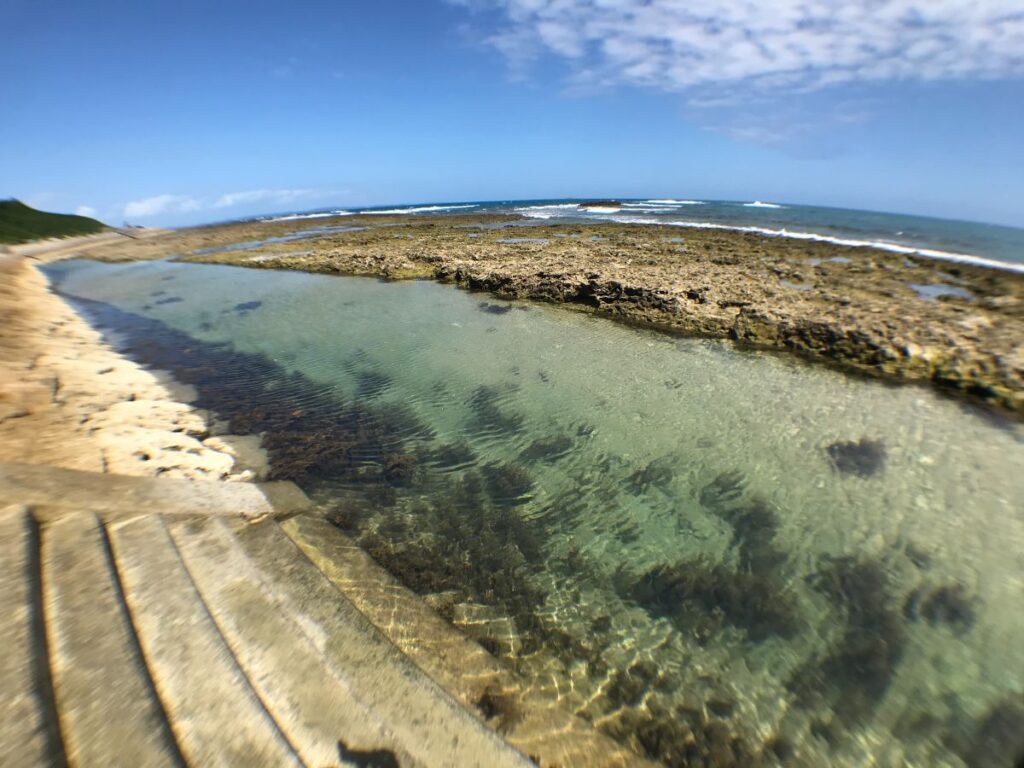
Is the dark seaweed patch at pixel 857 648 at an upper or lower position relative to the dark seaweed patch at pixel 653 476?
lower

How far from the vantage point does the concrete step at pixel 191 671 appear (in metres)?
2.77

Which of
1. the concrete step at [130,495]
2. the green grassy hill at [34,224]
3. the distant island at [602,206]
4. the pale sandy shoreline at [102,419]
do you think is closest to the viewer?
the concrete step at [130,495]

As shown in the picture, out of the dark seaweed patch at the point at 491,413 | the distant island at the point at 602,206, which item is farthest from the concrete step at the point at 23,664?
the distant island at the point at 602,206

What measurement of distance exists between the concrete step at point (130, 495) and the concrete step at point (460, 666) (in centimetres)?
67

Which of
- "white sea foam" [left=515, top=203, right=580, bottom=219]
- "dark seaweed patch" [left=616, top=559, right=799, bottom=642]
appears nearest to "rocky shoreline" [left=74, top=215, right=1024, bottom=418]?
"dark seaweed patch" [left=616, top=559, right=799, bottom=642]

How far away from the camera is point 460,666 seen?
4.07 metres

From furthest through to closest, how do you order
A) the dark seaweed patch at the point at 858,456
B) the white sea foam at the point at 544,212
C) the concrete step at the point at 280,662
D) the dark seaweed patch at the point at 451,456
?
1. the white sea foam at the point at 544,212
2. the dark seaweed patch at the point at 451,456
3. the dark seaweed patch at the point at 858,456
4. the concrete step at the point at 280,662

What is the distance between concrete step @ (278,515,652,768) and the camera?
350cm

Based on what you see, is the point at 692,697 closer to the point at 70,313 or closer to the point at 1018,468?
the point at 1018,468

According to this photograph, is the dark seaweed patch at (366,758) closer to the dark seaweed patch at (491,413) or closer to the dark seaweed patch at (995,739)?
the dark seaweed patch at (995,739)

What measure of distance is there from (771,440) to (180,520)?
28.7 feet

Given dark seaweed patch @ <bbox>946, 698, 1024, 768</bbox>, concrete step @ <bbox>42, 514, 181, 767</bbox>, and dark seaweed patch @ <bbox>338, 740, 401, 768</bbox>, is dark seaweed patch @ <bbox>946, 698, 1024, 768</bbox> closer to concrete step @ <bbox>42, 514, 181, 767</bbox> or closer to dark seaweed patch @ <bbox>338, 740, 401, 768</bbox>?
dark seaweed patch @ <bbox>338, 740, 401, 768</bbox>

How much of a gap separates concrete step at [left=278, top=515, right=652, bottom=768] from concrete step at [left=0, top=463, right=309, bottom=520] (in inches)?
26.5

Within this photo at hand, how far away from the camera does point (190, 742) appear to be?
2.71 meters
